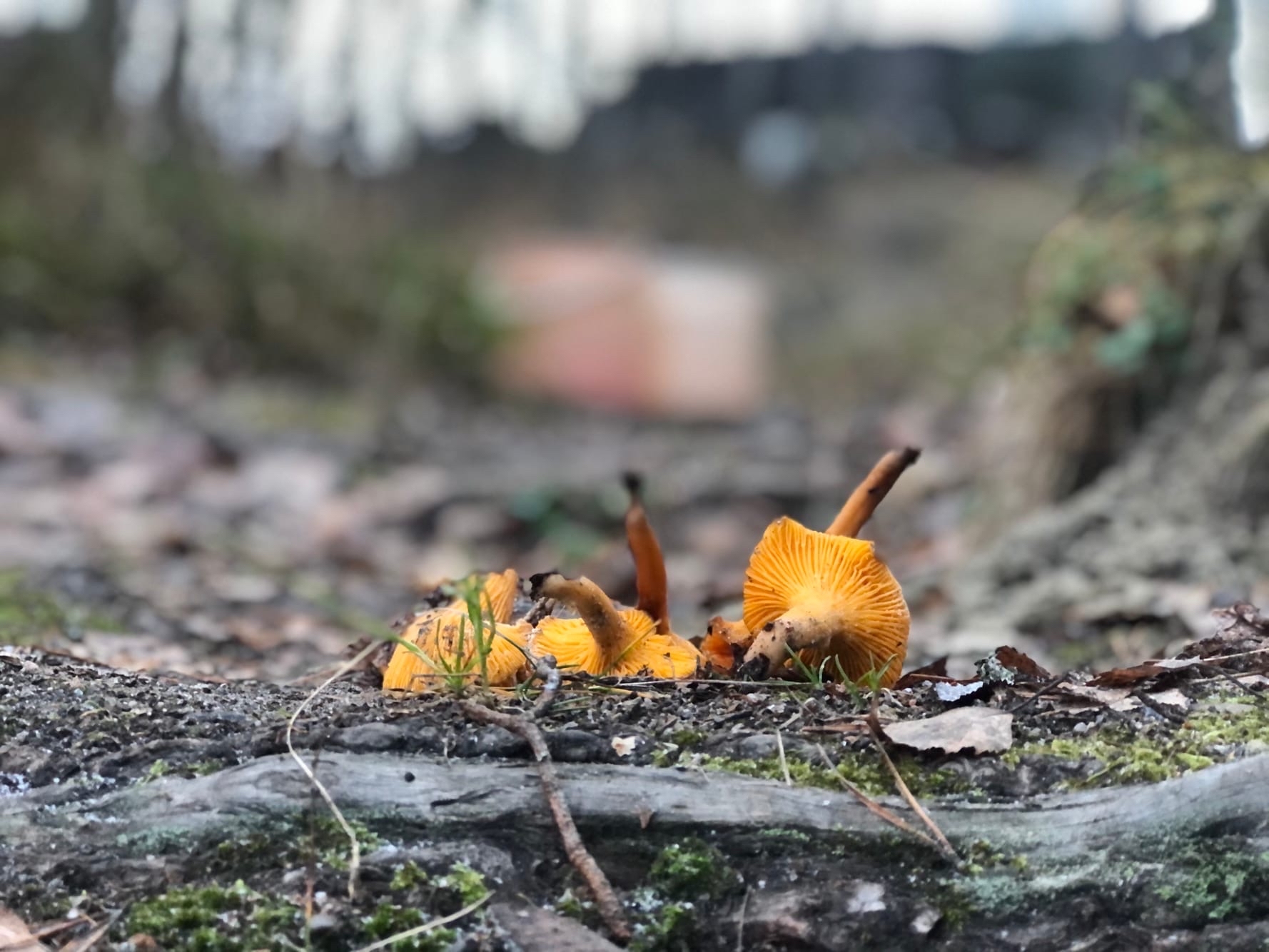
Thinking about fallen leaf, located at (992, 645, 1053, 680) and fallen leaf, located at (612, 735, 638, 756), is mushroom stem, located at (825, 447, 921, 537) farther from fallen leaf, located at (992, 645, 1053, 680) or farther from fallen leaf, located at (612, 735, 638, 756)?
fallen leaf, located at (612, 735, 638, 756)

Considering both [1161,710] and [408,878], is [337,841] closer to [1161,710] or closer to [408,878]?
[408,878]

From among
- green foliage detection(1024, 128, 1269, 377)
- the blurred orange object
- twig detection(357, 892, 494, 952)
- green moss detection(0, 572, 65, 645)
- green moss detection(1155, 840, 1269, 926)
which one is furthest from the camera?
the blurred orange object

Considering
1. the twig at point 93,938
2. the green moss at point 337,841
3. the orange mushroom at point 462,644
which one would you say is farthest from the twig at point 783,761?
the twig at point 93,938

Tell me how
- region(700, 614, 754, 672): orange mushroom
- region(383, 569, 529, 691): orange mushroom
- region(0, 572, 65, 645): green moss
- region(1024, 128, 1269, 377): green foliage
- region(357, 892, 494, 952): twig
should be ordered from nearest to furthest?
1. region(357, 892, 494, 952): twig
2. region(383, 569, 529, 691): orange mushroom
3. region(700, 614, 754, 672): orange mushroom
4. region(0, 572, 65, 645): green moss
5. region(1024, 128, 1269, 377): green foliage

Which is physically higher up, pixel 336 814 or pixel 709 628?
pixel 709 628

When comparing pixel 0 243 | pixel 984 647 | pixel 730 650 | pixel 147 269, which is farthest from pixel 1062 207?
pixel 730 650

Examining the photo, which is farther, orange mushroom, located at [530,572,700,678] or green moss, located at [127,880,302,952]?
orange mushroom, located at [530,572,700,678]

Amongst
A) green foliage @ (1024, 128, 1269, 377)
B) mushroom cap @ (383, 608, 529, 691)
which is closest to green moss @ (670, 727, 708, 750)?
mushroom cap @ (383, 608, 529, 691)

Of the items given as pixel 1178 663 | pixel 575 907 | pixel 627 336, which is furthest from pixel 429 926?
pixel 627 336
